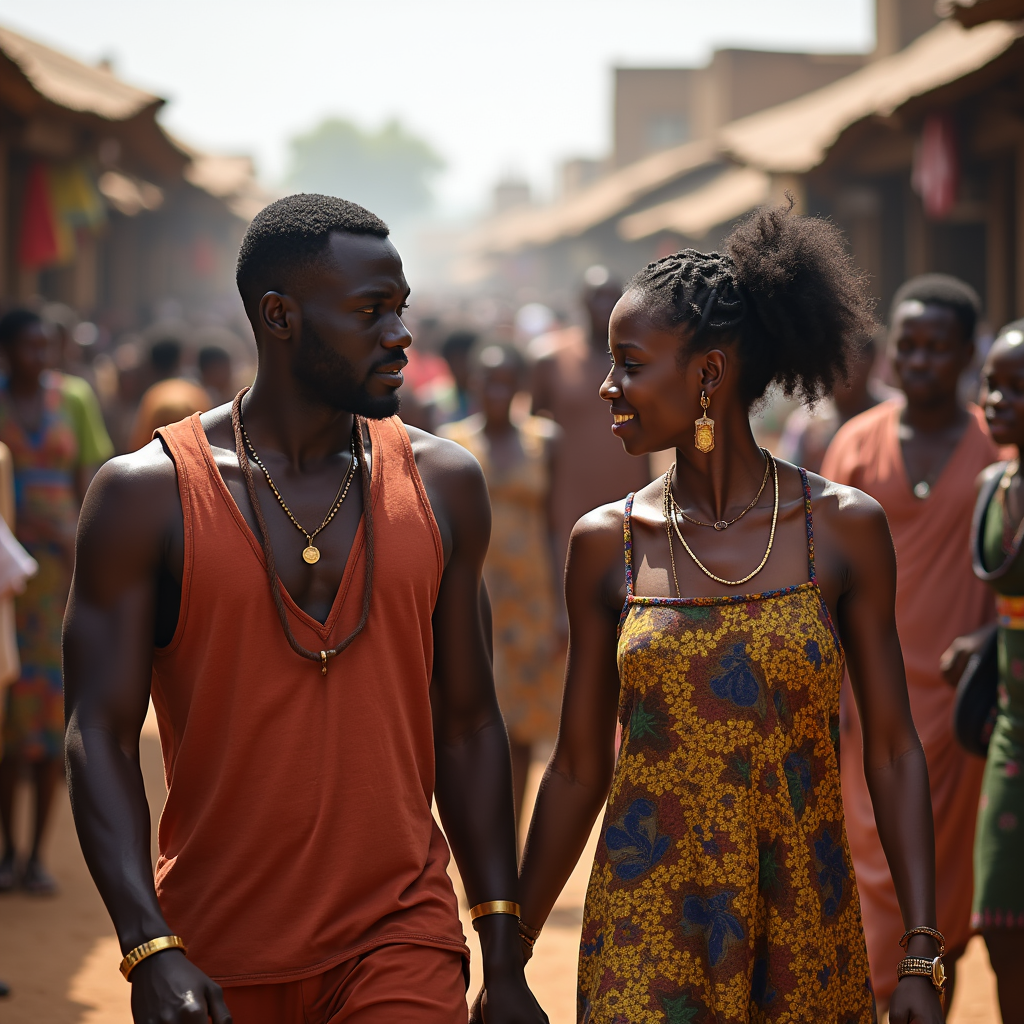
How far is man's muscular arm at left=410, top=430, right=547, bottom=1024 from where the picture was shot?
323 cm

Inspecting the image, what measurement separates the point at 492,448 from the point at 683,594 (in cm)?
440

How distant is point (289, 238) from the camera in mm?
3174

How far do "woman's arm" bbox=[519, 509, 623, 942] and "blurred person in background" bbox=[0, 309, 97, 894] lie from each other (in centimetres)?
465

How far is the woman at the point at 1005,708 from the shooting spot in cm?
478

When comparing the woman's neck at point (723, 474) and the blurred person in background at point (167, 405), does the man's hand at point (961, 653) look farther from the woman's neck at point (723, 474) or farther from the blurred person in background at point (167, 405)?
the blurred person in background at point (167, 405)

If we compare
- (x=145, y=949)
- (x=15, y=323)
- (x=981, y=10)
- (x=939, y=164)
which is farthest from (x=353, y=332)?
(x=939, y=164)

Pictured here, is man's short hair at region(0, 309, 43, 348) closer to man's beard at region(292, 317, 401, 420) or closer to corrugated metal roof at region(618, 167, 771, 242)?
man's beard at region(292, 317, 401, 420)

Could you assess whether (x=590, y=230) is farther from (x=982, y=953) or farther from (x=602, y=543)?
(x=602, y=543)

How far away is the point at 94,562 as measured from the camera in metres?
2.96

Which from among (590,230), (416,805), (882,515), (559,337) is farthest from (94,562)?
(590,230)

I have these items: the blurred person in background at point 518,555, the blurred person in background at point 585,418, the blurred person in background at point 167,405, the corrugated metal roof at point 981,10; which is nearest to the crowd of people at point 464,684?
the blurred person in background at point 518,555

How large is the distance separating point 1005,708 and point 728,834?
2.08m

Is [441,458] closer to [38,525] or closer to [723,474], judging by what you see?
[723,474]

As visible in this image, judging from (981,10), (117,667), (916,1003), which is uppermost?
(981,10)
